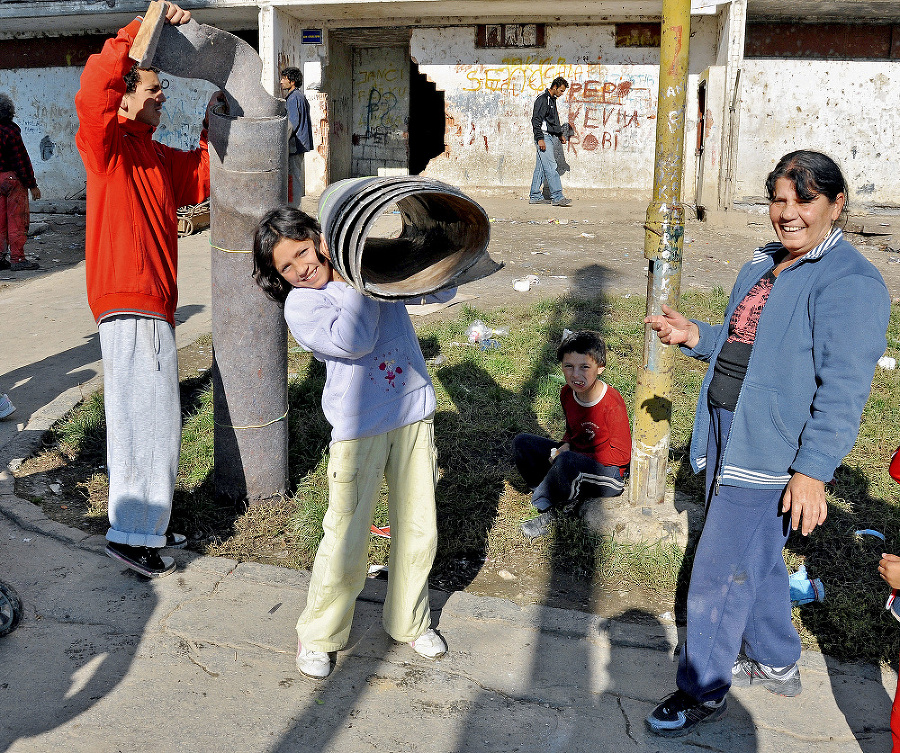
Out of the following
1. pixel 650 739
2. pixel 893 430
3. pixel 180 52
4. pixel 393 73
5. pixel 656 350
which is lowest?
pixel 650 739

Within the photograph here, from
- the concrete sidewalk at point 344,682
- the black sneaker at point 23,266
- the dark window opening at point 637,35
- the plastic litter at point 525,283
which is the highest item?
the dark window opening at point 637,35

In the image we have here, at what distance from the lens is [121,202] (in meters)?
3.25

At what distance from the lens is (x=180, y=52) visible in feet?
10.4

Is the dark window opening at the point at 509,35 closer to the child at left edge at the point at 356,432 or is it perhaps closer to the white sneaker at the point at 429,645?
the child at left edge at the point at 356,432

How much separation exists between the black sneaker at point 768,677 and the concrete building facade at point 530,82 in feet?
37.3

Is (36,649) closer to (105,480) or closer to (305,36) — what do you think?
(105,480)

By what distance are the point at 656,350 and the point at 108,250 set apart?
2.27 metres

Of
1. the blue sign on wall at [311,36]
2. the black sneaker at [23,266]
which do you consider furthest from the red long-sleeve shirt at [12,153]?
the blue sign on wall at [311,36]

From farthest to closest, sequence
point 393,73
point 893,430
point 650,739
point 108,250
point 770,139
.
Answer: point 393,73 < point 770,139 < point 893,430 < point 108,250 < point 650,739

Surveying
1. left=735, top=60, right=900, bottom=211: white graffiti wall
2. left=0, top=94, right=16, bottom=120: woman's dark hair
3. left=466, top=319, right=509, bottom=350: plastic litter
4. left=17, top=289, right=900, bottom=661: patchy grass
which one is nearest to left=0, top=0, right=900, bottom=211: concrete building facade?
left=735, top=60, right=900, bottom=211: white graffiti wall

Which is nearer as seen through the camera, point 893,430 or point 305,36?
point 893,430

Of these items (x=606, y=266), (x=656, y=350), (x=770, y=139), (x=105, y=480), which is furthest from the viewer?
(x=770, y=139)

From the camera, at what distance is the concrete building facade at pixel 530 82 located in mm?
13281

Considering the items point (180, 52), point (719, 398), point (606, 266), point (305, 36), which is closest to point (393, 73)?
point (305, 36)
